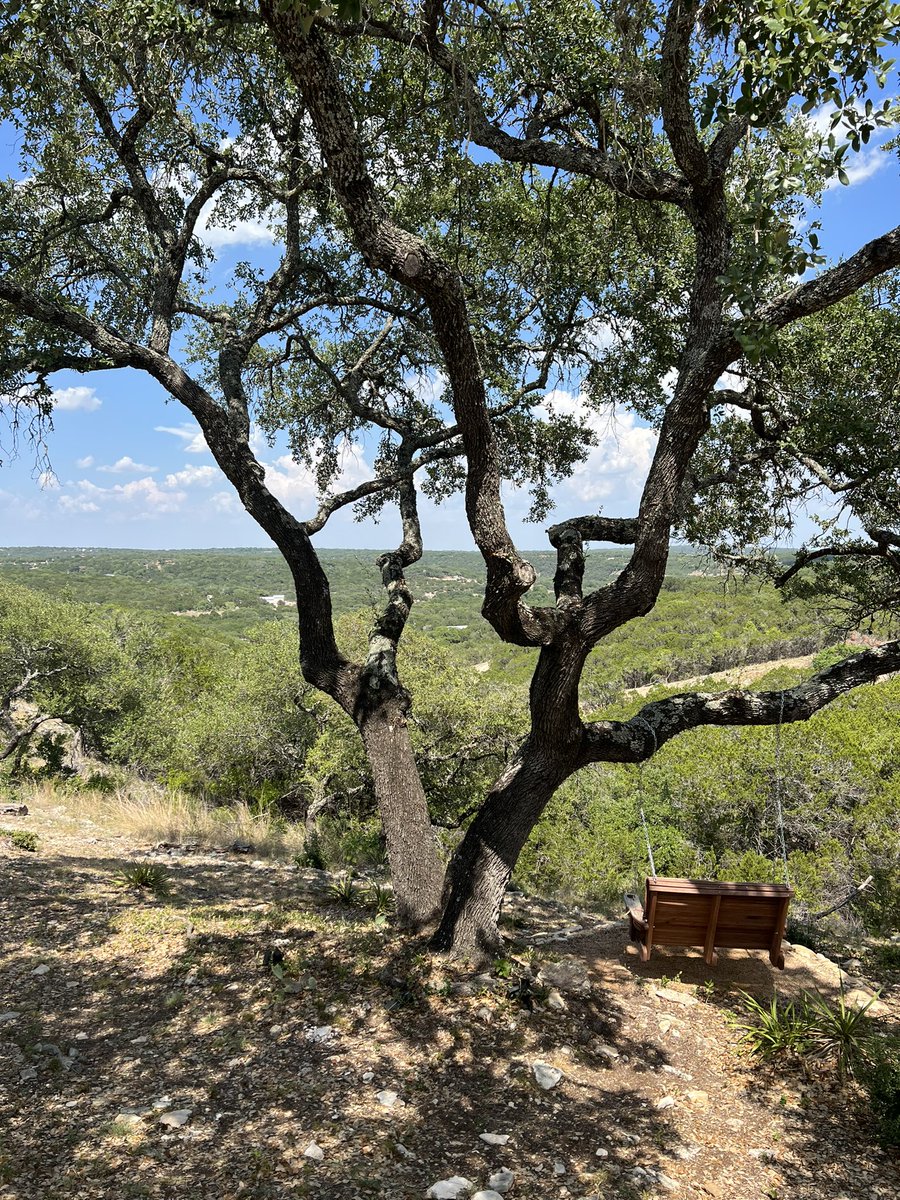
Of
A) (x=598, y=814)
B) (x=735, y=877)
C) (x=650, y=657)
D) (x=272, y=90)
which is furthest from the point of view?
(x=650, y=657)

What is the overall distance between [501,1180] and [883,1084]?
204 centimetres

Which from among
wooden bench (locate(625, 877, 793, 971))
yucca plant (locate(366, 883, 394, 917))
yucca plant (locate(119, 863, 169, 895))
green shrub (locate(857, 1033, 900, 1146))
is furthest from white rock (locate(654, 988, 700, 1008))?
yucca plant (locate(119, 863, 169, 895))

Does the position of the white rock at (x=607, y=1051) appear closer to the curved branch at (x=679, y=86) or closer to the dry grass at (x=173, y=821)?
the curved branch at (x=679, y=86)

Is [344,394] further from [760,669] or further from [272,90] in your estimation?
[760,669]

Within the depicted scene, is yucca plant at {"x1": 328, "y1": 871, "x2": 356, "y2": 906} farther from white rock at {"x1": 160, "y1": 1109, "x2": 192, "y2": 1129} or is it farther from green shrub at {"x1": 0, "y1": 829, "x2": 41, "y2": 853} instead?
green shrub at {"x1": 0, "y1": 829, "x2": 41, "y2": 853}

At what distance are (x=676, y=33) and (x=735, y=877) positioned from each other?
43.4 ft

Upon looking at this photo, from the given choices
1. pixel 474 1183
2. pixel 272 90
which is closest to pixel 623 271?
pixel 272 90

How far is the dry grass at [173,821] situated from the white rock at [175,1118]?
5.76 m

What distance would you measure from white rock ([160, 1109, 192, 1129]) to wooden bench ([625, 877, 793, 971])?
3.06m

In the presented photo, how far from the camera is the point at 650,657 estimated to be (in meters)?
38.2

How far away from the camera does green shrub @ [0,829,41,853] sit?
24.1 ft

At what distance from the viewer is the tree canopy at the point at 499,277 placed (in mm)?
3625

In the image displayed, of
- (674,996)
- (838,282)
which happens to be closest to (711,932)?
(674,996)

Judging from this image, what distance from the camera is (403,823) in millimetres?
5176
